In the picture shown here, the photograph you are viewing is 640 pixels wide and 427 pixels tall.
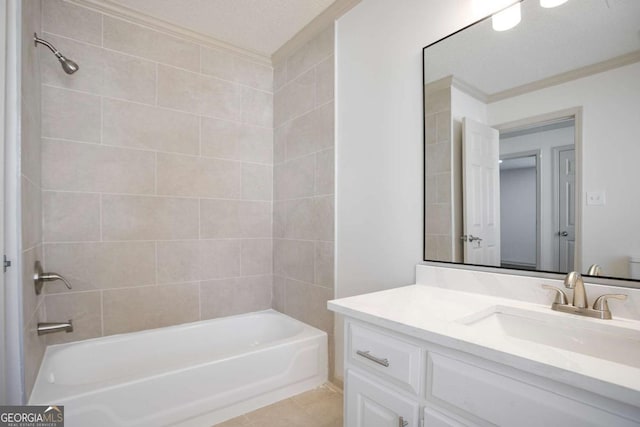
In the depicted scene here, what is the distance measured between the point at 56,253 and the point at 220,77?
162cm

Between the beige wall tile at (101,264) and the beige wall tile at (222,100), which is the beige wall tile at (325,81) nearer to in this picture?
the beige wall tile at (222,100)

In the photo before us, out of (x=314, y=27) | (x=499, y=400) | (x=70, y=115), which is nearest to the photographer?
(x=499, y=400)

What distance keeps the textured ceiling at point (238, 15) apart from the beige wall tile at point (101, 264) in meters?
1.55

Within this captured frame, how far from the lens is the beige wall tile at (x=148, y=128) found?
83.3 inches

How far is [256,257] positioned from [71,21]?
195 cm

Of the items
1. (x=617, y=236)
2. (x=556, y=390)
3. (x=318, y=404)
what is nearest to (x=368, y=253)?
(x=318, y=404)

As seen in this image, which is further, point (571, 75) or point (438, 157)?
point (438, 157)

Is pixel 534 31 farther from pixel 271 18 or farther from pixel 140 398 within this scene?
pixel 140 398

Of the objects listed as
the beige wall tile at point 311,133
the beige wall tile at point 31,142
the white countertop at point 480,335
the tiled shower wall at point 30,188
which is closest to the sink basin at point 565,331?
the white countertop at point 480,335

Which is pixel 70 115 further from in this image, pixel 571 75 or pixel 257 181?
pixel 571 75

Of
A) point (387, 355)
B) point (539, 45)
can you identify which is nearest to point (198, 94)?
point (539, 45)

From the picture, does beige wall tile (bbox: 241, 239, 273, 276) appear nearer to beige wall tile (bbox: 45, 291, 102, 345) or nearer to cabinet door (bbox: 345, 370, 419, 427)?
beige wall tile (bbox: 45, 291, 102, 345)

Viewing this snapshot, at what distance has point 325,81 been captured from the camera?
7.30ft

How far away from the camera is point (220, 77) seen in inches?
99.2
